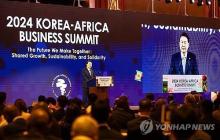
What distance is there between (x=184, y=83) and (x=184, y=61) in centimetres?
64

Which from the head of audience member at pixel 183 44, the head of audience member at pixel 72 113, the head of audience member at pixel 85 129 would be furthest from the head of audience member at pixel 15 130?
the head of audience member at pixel 183 44

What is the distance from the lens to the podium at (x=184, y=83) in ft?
48.8

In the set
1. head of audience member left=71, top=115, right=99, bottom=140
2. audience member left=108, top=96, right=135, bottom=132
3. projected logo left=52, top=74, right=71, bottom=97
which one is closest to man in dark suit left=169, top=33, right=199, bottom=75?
projected logo left=52, top=74, right=71, bottom=97

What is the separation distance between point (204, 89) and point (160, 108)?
877 centimetres

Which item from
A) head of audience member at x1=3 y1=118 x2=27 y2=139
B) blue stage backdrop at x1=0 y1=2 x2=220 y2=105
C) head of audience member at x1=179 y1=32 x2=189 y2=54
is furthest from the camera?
head of audience member at x1=179 y1=32 x2=189 y2=54

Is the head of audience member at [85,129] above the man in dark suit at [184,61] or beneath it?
beneath

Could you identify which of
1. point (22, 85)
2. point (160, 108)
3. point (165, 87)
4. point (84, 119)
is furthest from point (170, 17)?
point (84, 119)

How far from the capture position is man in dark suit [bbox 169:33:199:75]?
15.0 metres

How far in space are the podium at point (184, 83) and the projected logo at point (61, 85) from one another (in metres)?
3.16

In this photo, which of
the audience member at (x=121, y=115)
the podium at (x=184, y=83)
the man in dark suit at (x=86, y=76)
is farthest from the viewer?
the podium at (x=184, y=83)

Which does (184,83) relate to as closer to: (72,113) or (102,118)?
(72,113)

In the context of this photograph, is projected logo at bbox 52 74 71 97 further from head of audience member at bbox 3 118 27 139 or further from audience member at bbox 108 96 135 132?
head of audience member at bbox 3 118 27 139

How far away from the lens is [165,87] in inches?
583

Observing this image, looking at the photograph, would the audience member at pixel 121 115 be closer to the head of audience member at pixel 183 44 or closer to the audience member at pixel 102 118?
the audience member at pixel 102 118
